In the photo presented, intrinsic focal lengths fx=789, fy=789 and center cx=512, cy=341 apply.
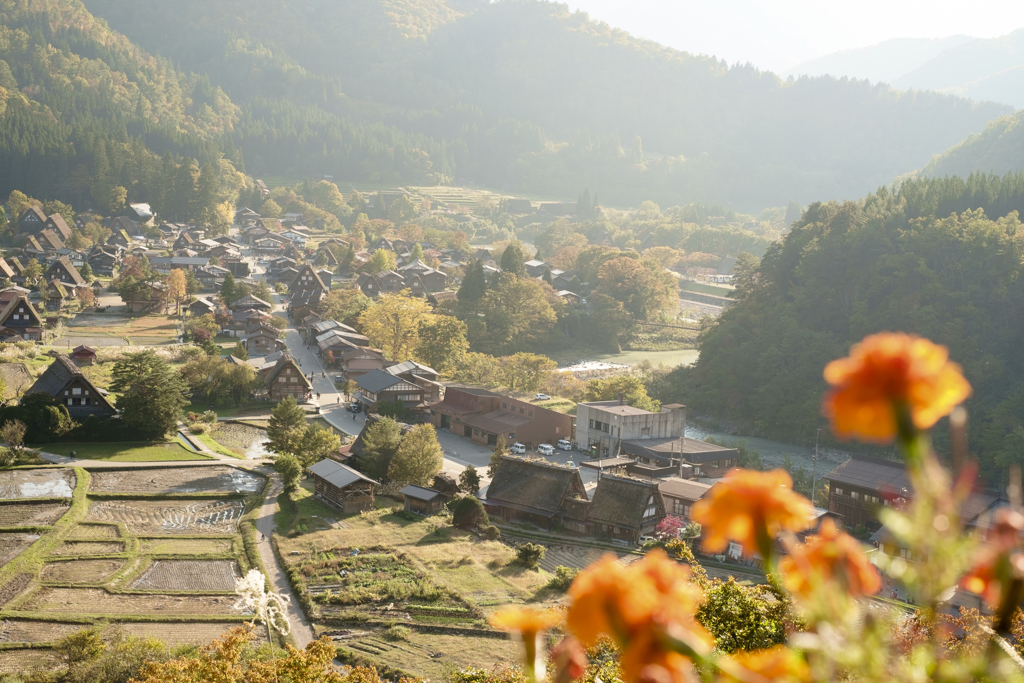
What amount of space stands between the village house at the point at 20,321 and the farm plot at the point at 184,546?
88.3ft

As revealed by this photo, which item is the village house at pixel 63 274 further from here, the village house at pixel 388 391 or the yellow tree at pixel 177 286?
the village house at pixel 388 391

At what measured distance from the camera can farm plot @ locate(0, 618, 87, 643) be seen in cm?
1712

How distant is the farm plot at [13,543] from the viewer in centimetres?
2116

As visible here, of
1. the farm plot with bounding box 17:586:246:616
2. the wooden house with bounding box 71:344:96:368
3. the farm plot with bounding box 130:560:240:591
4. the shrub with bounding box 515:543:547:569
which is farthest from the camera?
the wooden house with bounding box 71:344:96:368

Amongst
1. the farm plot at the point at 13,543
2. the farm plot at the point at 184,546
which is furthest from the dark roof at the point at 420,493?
the farm plot at the point at 13,543

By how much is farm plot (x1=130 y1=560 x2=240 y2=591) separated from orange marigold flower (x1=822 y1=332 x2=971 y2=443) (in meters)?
21.7

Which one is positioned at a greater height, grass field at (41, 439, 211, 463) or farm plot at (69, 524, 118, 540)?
farm plot at (69, 524, 118, 540)

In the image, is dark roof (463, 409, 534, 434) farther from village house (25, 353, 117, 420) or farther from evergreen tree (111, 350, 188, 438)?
village house (25, 353, 117, 420)

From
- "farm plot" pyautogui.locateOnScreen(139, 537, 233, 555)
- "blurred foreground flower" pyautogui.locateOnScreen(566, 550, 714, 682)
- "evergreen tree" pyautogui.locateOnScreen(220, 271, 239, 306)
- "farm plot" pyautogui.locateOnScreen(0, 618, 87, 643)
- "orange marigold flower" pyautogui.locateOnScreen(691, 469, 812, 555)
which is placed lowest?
"farm plot" pyautogui.locateOnScreen(139, 537, 233, 555)

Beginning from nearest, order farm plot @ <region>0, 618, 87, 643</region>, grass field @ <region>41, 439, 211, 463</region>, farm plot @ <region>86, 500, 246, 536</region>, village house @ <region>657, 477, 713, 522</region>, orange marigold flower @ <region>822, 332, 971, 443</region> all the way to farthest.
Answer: orange marigold flower @ <region>822, 332, 971, 443</region> → farm plot @ <region>0, 618, 87, 643</region> → farm plot @ <region>86, 500, 246, 536</region> → village house @ <region>657, 477, 713, 522</region> → grass field @ <region>41, 439, 211, 463</region>

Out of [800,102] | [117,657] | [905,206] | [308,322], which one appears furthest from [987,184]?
[800,102]

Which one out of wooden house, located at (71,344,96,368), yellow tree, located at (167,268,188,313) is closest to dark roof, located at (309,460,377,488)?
wooden house, located at (71,344,96,368)

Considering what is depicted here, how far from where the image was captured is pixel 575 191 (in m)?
152

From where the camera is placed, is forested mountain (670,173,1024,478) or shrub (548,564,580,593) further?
forested mountain (670,173,1024,478)
